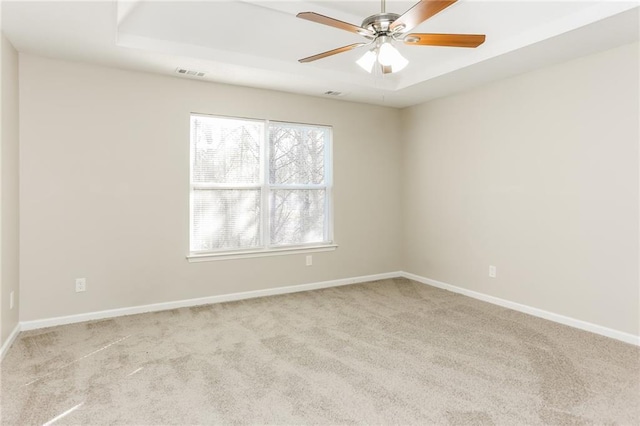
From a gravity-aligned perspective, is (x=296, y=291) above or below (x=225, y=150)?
Result: below

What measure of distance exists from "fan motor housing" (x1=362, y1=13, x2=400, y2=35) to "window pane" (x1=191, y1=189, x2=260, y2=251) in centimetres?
258

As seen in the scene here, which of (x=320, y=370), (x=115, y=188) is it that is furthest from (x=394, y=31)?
(x=115, y=188)

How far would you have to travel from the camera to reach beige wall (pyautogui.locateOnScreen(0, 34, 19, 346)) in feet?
9.34

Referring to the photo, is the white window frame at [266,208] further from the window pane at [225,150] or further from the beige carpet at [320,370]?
the beige carpet at [320,370]

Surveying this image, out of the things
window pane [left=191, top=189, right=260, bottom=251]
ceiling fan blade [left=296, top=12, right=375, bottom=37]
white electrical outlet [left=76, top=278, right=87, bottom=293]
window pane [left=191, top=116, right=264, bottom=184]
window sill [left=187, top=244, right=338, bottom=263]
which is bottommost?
white electrical outlet [left=76, top=278, right=87, bottom=293]

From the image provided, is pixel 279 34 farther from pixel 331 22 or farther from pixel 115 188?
pixel 115 188

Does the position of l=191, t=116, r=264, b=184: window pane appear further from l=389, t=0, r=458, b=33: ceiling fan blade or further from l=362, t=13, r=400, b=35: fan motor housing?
l=389, t=0, r=458, b=33: ceiling fan blade

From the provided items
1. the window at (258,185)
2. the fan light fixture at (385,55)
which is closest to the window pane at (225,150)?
the window at (258,185)

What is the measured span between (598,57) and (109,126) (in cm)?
433

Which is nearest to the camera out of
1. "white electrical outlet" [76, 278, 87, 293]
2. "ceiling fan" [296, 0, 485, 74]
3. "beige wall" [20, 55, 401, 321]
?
"ceiling fan" [296, 0, 485, 74]

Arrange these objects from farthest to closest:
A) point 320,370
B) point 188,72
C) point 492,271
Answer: point 492,271, point 188,72, point 320,370

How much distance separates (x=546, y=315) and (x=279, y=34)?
3.57 meters

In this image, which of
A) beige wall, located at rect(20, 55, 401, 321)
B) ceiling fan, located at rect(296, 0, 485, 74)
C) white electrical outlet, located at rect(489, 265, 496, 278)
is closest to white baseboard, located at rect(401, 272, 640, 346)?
white electrical outlet, located at rect(489, 265, 496, 278)

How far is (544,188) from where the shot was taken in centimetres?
370
